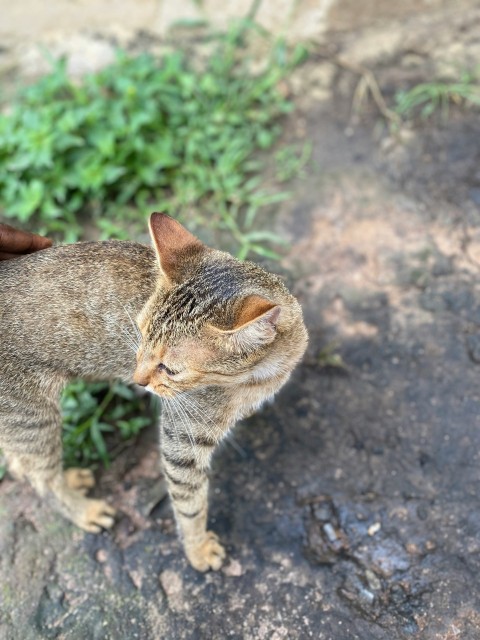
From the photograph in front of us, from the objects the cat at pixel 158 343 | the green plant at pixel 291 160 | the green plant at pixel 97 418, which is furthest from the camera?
the green plant at pixel 291 160

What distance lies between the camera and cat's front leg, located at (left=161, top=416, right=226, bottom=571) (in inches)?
127

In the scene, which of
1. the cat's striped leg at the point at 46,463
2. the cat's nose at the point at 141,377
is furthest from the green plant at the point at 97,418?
the cat's nose at the point at 141,377

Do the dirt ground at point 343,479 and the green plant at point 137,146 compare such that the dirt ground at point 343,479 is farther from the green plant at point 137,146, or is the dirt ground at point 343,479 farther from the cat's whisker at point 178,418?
the cat's whisker at point 178,418

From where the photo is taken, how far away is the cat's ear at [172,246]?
3.12 metres

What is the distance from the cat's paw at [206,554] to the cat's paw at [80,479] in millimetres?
842

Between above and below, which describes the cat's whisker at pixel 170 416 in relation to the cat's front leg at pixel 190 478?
above

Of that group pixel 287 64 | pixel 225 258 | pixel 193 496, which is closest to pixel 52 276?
pixel 225 258

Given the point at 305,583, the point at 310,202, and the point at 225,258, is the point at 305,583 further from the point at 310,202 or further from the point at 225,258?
the point at 310,202

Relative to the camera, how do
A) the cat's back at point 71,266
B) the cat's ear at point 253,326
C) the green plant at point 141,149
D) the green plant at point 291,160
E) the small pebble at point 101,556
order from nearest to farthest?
1. the cat's ear at point 253,326
2. the cat's back at point 71,266
3. the small pebble at point 101,556
4. the green plant at point 141,149
5. the green plant at point 291,160

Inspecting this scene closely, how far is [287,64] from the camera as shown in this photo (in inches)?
226

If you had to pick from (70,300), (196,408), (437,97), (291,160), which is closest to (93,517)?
(196,408)

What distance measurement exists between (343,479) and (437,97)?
334 centimetres

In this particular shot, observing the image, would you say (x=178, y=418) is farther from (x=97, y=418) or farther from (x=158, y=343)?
(x=97, y=418)

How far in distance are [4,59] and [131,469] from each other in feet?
14.0
